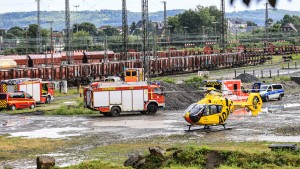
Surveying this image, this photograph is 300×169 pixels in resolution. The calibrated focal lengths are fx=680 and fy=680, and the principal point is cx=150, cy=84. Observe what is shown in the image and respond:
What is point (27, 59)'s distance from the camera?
8650 centimetres

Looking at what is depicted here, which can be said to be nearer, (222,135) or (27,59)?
(222,135)

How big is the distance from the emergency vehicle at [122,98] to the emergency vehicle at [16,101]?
833cm

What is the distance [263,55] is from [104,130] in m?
81.8

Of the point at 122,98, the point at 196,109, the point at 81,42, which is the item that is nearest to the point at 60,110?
the point at 122,98

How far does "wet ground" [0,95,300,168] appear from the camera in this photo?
31.1 meters

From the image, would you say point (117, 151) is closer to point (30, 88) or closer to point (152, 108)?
point (152, 108)

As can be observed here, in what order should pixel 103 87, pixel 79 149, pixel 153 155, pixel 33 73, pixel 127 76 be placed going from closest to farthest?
pixel 153 155
pixel 79 149
pixel 103 87
pixel 127 76
pixel 33 73

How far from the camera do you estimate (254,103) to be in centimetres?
3975

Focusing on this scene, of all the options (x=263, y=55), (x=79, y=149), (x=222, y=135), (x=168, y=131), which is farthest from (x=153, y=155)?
(x=263, y=55)

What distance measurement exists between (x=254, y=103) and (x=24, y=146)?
14.9 m

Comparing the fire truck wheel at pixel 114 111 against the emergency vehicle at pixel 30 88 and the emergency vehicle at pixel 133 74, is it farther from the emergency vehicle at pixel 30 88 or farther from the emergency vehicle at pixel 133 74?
the emergency vehicle at pixel 133 74

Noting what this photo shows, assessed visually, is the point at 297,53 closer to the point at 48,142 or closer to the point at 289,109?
the point at 289,109

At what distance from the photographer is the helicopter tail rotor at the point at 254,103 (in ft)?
128

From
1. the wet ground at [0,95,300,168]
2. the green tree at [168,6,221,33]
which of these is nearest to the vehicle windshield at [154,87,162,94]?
the wet ground at [0,95,300,168]
